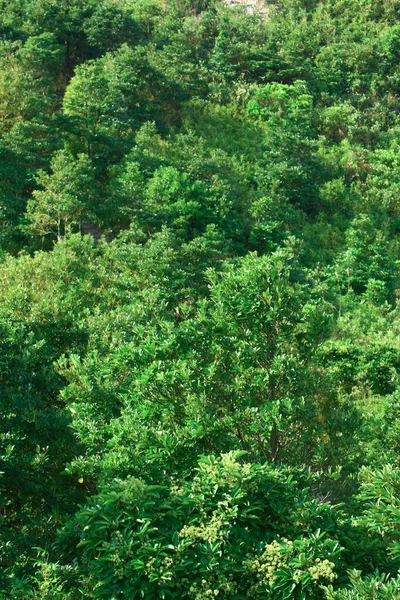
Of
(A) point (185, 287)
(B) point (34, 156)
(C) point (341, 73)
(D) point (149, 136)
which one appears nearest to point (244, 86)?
(C) point (341, 73)

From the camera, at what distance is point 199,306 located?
32.8 feet

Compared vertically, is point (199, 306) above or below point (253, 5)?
below

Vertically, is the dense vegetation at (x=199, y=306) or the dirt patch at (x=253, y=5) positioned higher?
the dirt patch at (x=253, y=5)

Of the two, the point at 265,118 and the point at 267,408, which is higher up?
the point at 265,118

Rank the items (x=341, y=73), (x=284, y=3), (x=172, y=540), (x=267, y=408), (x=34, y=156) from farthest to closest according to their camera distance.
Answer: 1. (x=284, y=3)
2. (x=341, y=73)
3. (x=34, y=156)
4. (x=267, y=408)
5. (x=172, y=540)

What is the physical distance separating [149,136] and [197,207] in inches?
250

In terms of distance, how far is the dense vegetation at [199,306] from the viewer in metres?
5.98

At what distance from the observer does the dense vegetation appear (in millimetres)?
5984

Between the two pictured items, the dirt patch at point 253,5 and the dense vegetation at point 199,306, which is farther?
the dirt patch at point 253,5

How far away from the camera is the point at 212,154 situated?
2597 cm

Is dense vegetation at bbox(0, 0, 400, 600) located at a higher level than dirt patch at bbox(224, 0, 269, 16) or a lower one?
lower

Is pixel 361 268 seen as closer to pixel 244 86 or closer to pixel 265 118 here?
pixel 265 118

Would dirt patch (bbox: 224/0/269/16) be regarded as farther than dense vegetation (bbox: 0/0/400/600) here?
Yes

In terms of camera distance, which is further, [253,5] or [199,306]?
[253,5]
